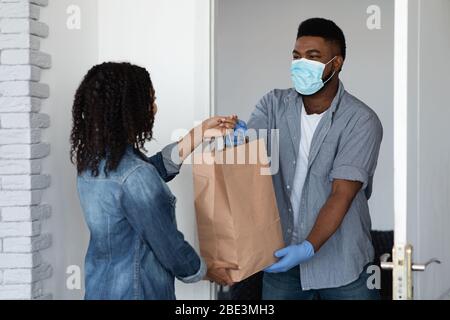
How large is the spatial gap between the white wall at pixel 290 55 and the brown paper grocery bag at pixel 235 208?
275 centimetres

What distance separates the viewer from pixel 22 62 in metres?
2.10

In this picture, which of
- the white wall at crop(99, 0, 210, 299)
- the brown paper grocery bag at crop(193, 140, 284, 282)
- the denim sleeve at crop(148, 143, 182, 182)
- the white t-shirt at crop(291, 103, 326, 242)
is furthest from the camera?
the white wall at crop(99, 0, 210, 299)

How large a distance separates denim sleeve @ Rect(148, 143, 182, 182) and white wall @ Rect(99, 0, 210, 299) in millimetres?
285

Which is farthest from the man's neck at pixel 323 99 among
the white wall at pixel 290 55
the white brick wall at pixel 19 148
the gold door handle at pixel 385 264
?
the white wall at pixel 290 55

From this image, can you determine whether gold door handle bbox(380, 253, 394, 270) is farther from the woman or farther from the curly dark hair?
the curly dark hair

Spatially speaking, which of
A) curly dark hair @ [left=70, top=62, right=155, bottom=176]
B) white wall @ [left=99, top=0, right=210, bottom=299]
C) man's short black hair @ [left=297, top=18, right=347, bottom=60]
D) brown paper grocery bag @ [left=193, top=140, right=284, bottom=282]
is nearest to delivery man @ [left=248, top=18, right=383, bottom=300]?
man's short black hair @ [left=297, top=18, right=347, bottom=60]

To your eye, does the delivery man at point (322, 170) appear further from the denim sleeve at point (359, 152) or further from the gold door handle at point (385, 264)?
the gold door handle at point (385, 264)

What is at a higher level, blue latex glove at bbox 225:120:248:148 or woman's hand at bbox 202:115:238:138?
woman's hand at bbox 202:115:238:138

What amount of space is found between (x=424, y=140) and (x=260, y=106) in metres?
0.59

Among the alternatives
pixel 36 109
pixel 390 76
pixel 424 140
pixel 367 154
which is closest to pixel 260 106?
pixel 367 154

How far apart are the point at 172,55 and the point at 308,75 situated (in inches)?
18.6

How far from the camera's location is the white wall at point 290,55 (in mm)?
4625

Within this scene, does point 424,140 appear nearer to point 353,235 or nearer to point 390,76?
point 353,235

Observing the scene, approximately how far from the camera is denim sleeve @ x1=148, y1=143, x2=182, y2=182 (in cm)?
209
